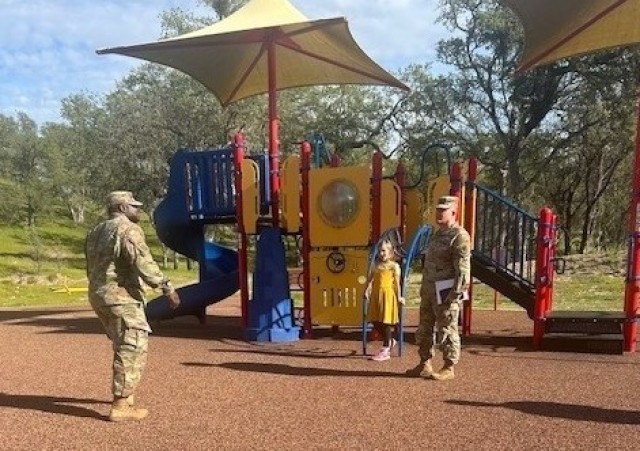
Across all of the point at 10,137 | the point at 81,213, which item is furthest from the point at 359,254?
the point at 10,137

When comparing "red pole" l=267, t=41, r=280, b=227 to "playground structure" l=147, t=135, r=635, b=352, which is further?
"red pole" l=267, t=41, r=280, b=227

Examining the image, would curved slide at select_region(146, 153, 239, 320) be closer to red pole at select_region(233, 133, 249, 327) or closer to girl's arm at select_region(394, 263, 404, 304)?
red pole at select_region(233, 133, 249, 327)

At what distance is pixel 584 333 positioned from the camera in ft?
27.9

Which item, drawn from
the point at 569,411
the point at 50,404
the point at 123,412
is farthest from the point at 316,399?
the point at 50,404

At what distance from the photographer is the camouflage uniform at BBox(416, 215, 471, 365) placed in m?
6.30

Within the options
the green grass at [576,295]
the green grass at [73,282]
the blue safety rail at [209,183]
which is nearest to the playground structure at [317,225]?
the blue safety rail at [209,183]

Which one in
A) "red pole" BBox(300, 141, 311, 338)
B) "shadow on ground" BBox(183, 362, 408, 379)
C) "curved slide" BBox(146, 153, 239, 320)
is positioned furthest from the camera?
"curved slide" BBox(146, 153, 239, 320)

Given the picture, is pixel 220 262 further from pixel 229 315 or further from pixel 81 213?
pixel 81 213

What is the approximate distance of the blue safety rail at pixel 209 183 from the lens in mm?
10547

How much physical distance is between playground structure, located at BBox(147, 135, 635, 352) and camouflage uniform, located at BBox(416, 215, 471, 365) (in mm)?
1463

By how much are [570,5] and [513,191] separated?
64.1 ft

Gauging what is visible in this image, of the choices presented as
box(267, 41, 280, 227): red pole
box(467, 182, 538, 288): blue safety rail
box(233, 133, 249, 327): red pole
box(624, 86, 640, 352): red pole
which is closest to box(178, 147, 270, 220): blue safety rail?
box(233, 133, 249, 327): red pole

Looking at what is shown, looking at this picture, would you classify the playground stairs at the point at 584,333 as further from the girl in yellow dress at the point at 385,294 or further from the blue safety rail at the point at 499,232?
the girl in yellow dress at the point at 385,294

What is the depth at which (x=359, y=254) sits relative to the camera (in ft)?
30.5
